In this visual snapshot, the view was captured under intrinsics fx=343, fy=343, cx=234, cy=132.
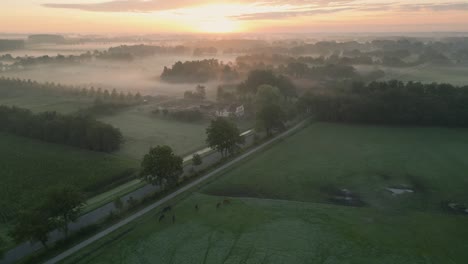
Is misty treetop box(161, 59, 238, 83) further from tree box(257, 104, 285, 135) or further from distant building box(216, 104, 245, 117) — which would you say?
tree box(257, 104, 285, 135)

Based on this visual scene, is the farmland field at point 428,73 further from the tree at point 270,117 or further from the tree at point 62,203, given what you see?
the tree at point 62,203

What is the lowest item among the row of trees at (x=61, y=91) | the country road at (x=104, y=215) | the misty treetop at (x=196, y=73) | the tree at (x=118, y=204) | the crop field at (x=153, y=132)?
the country road at (x=104, y=215)

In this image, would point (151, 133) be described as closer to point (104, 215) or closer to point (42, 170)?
point (42, 170)

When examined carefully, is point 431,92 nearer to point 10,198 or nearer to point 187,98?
point 187,98

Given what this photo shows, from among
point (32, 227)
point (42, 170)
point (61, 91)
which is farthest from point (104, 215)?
point (61, 91)

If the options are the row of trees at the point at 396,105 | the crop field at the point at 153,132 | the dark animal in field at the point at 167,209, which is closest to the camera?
the dark animal in field at the point at 167,209

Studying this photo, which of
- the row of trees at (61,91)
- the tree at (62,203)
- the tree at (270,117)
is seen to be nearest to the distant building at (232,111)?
the tree at (270,117)

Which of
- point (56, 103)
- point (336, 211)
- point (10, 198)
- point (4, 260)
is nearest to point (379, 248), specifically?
point (336, 211)

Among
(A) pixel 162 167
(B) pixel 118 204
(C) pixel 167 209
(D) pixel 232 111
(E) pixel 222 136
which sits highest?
(E) pixel 222 136
